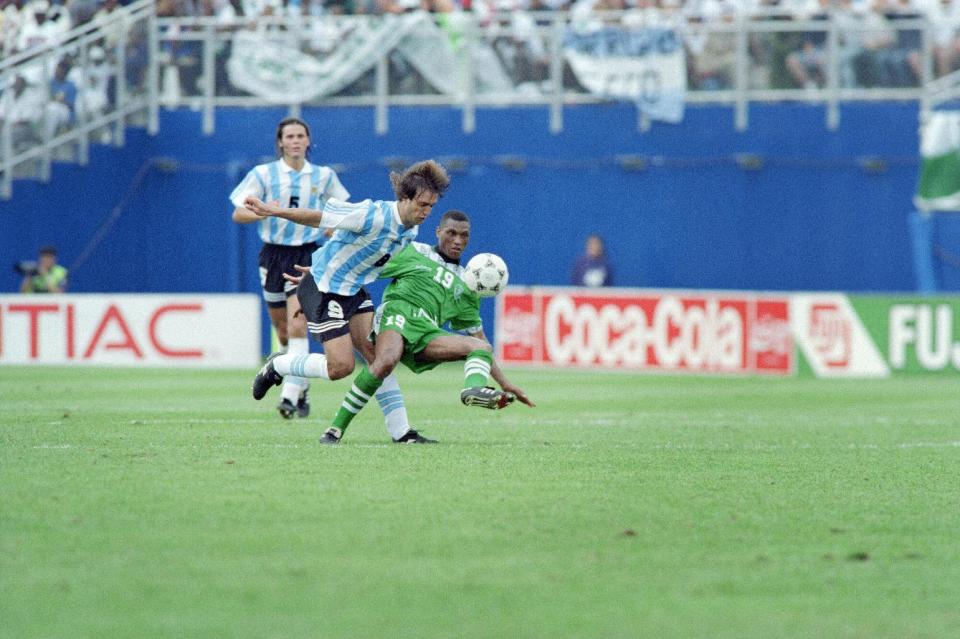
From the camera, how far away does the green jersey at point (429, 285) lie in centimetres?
1073

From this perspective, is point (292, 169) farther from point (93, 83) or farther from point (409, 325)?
point (93, 83)

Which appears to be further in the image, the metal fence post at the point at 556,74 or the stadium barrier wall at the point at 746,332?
the metal fence post at the point at 556,74

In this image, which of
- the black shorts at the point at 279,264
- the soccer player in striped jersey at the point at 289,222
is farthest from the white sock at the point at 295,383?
the black shorts at the point at 279,264

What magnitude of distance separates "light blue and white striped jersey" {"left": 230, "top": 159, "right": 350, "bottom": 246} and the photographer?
10.8 m

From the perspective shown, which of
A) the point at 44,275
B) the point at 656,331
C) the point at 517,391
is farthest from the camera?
the point at 44,275

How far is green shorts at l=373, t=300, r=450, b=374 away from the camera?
1059cm

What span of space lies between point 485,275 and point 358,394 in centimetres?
110

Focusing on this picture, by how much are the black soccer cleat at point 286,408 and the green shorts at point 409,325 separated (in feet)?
7.84

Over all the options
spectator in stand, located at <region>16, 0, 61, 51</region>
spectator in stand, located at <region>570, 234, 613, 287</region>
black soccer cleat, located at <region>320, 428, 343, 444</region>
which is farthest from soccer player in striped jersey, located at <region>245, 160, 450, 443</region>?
spectator in stand, located at <region>16, 0, 61, 51</region>

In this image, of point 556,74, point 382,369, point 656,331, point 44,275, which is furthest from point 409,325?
point 556,74

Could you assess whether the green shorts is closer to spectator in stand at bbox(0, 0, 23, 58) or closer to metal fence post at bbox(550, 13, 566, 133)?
metal fence post at bbox(550, 13, 566, 133)

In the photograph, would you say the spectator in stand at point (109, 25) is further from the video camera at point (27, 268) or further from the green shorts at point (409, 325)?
the green shorts at point (409, 325)

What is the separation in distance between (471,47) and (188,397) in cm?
948

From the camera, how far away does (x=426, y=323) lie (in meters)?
10.7
